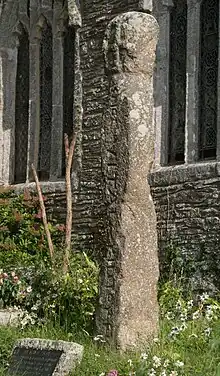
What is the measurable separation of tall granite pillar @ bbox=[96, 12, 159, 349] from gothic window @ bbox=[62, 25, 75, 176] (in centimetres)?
527

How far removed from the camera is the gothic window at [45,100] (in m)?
13.8

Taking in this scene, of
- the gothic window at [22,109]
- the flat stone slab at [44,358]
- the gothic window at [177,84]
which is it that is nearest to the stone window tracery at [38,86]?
the gothic window at [22,109]

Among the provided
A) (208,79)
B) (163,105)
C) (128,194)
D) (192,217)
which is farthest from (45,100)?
(128,194)

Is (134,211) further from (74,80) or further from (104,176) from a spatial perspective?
(74,80)

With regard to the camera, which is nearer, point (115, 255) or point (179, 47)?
point (115, 255)

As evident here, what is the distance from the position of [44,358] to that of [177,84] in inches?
201

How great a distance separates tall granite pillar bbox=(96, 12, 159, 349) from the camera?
7734mm

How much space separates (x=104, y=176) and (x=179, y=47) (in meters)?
4.24

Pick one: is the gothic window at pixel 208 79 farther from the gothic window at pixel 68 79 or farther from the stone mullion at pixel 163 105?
the gothic window at pixel 68 79

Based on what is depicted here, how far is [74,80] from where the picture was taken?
13.0 metres

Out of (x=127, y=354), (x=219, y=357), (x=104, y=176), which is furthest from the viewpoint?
(x=104, y=176)

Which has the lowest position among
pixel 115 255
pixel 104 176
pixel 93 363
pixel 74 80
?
pixel 93 363

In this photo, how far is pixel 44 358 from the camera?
7562 mm

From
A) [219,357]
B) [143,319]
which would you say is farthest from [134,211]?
[219,357]
